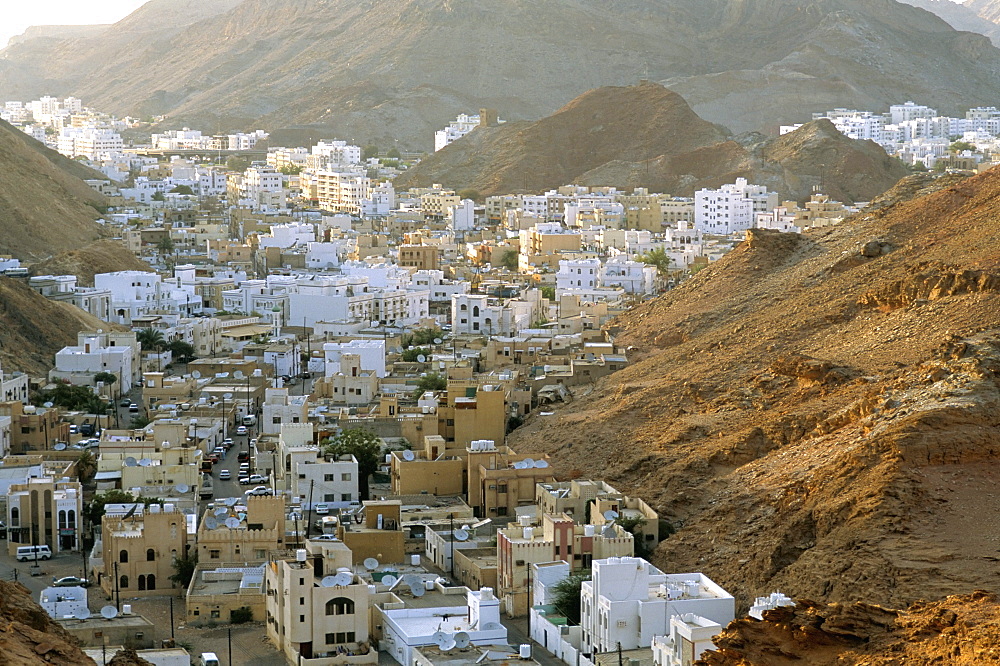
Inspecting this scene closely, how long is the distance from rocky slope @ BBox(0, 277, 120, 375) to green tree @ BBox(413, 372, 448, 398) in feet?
29.9

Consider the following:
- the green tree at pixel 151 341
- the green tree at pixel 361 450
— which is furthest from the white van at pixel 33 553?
the green tree at pixel 151 341

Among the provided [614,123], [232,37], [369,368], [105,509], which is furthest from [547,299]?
[232,37]

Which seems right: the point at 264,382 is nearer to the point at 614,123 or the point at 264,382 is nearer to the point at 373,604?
the point at 373,604

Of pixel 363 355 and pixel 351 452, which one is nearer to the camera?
pixel 351 452

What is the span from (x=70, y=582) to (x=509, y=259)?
37.3 m

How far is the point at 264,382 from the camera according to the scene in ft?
129

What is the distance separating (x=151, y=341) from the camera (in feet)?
145

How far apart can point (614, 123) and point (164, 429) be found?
58513 millimetres

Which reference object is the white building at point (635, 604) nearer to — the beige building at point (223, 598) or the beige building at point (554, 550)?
the beige building at point (554, 550)

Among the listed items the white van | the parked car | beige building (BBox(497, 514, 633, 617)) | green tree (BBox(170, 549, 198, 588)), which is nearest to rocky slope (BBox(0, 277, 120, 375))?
the white van

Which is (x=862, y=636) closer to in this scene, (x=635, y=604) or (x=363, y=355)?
(x=635, y=604)

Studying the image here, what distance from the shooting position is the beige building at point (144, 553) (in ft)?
84.2

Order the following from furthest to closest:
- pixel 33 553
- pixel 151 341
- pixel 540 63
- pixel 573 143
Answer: pixel 540 63 < pixel 573 143 < pixel 151 341 < pixel 33 553

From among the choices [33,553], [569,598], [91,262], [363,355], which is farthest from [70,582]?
[91,262]
